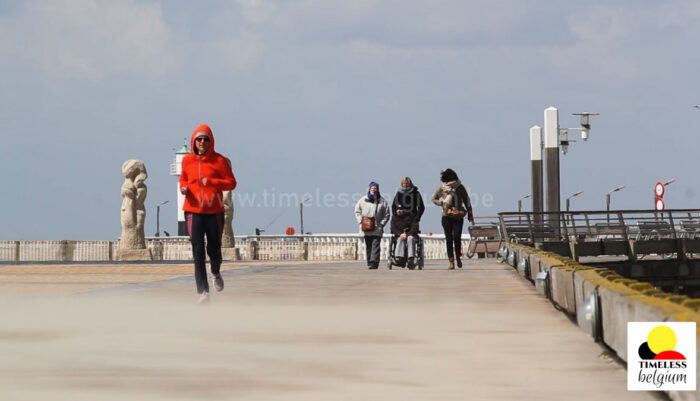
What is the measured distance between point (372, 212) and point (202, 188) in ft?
29.8

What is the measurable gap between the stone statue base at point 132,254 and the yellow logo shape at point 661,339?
114ft

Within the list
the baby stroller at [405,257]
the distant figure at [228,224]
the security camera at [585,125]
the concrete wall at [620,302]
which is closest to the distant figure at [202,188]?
the concrete wall at [620,302]

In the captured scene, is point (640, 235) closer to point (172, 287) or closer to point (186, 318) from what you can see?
point (172, 287)

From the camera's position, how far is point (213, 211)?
12.1 meters

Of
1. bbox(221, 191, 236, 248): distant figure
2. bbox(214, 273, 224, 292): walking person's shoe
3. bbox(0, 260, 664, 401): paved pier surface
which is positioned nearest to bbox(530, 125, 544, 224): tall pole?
bbox(221, 191, 236, 248): distant figure

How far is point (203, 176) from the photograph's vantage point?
11984mm

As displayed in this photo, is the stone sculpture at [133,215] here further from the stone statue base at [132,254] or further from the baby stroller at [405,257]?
the baby stroller at [405,257]

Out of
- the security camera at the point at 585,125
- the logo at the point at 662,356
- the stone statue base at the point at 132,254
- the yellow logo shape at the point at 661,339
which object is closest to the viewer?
the logo at the point at 662,356

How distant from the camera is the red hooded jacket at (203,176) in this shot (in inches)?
472

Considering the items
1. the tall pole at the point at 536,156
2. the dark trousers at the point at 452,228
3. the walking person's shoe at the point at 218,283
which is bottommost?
the walking person's shoe at the point at 218,283

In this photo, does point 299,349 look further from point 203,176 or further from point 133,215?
point 133,215

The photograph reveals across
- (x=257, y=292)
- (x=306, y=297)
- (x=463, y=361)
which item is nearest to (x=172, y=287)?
(x=257, y=292)

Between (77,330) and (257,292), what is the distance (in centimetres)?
517

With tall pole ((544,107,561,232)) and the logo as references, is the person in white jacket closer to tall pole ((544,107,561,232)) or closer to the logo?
the logo
